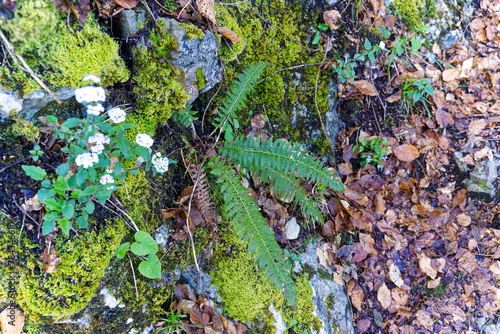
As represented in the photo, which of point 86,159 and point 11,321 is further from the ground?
point 86,159

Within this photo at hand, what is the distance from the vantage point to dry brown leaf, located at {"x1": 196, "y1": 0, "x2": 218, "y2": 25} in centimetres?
257

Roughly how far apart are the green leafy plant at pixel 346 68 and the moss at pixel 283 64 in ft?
0.54

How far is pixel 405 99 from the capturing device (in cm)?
427

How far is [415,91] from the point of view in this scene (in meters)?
4.20

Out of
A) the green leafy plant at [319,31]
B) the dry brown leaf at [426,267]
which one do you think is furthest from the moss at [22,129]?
the dry brown leaf at [426,267]

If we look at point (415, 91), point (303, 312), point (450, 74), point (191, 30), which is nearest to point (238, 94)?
point (191, 30)

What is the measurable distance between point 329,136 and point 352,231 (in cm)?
122

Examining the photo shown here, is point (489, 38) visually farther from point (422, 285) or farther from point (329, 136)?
point (422, 285)

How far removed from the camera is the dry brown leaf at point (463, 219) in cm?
434

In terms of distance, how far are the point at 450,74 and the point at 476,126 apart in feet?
2.92

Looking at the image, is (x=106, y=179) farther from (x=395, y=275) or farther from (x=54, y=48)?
(x=395, y=275)

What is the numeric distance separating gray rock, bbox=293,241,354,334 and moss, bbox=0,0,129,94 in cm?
271

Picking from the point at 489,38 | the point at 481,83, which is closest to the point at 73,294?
the point at 481,83

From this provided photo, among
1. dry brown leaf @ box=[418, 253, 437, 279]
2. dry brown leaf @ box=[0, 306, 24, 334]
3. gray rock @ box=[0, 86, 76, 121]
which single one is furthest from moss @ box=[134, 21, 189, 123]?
dry brown leaf @ box=[418, 253, 437, 279]
